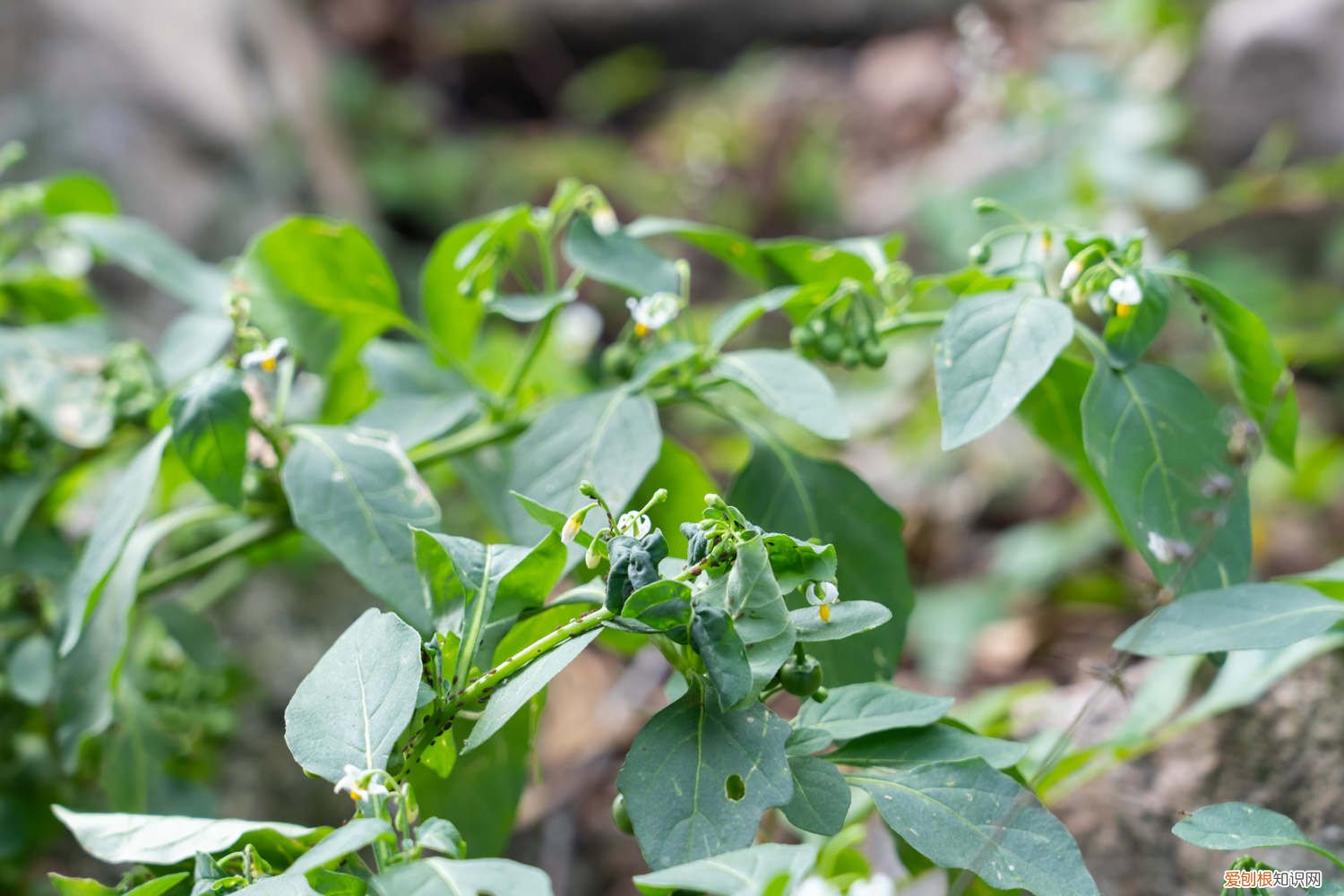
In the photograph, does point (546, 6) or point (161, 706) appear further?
point (546, 6)

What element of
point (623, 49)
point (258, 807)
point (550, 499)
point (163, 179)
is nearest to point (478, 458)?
point (550, 499)

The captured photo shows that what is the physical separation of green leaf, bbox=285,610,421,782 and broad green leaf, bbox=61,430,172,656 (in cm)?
31

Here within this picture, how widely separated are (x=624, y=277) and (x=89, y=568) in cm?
57

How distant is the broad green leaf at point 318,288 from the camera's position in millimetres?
1140

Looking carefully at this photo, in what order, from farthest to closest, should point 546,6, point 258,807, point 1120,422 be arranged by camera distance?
1. point 546,6
2. point 258,807
3. point 1120,422

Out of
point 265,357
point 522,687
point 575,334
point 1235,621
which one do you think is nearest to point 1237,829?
point 1235,621

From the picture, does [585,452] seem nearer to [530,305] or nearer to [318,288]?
[530,305]

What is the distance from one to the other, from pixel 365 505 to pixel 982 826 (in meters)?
0.59

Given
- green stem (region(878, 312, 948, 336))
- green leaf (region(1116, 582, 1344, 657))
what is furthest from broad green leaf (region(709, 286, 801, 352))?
green leaf (region(1116, 582, 1344, 657))

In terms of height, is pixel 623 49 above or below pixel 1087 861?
above

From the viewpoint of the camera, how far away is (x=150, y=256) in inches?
49.3

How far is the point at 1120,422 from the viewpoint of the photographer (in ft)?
2.95

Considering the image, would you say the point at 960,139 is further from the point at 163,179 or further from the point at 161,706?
the point at 161,706

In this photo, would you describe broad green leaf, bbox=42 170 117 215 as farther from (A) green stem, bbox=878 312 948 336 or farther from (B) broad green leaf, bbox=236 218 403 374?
(A) green stem, bbox=878 312 948 336
